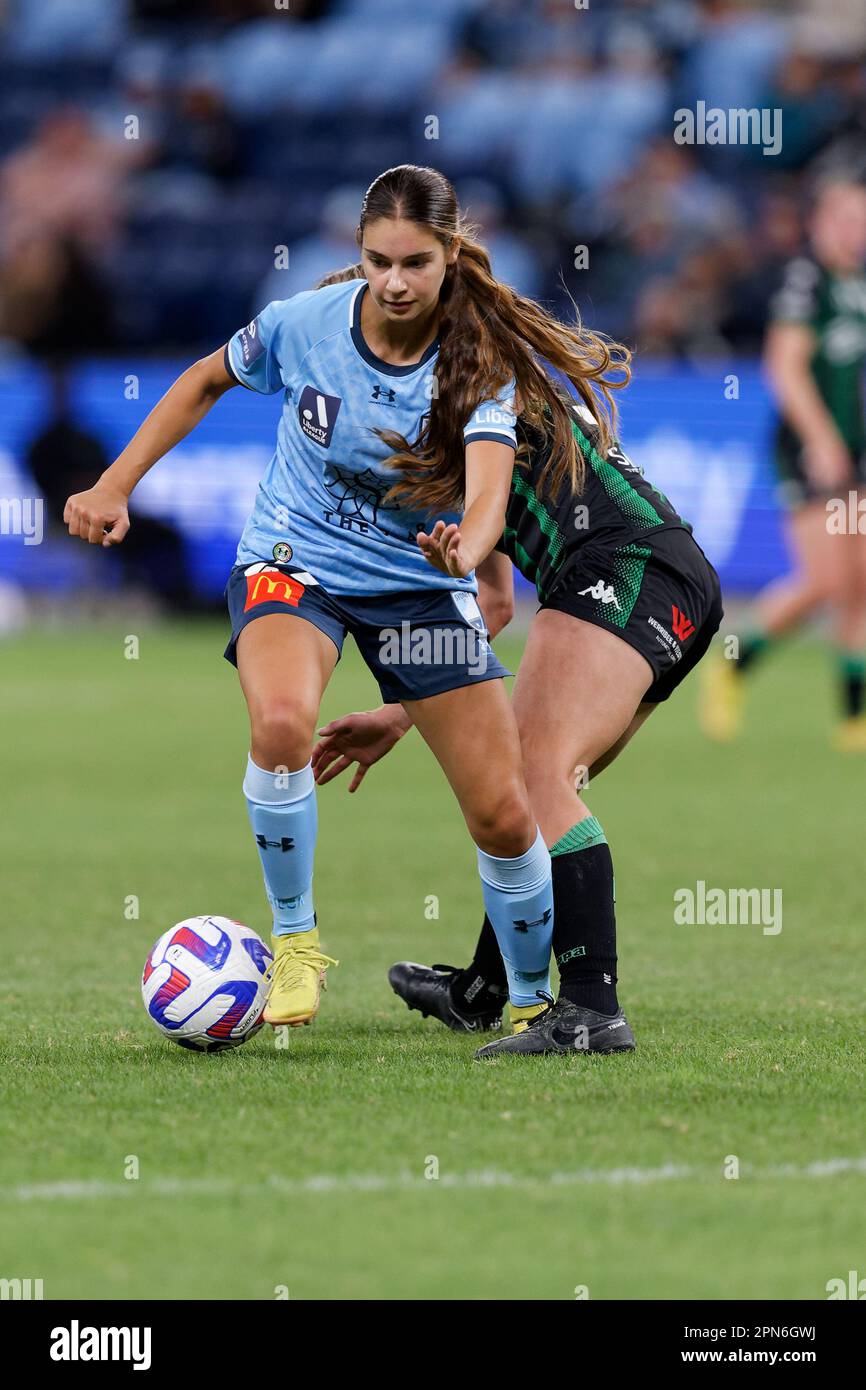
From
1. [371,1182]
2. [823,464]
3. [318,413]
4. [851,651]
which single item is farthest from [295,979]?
[823,464]

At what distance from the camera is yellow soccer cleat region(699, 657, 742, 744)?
1321 centimetres

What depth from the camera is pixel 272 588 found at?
17.0 ft

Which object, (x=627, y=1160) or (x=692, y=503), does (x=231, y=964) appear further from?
(x=692, y=503)

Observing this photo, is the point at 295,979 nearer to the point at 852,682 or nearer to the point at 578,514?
the point at 578,514

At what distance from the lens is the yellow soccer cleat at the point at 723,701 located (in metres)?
13.2

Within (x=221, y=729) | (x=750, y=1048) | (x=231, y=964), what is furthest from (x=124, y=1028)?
(x=221, y=729)

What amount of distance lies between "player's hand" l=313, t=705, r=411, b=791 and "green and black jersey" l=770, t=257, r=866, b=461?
862cm

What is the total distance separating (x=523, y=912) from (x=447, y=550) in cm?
109

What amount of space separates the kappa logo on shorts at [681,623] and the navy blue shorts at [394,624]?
0.50 metres

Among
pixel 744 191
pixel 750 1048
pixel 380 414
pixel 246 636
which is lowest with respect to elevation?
pixel 750 1048

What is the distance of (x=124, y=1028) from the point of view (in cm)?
556

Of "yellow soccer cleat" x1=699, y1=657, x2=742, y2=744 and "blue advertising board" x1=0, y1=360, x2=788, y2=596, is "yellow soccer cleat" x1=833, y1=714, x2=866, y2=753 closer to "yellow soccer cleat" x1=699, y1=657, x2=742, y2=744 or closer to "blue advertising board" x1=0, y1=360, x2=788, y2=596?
"yellow soccer cleat" x1=699, y1=657, x2=742, y2=744

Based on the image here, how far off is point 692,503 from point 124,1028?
1271cm
